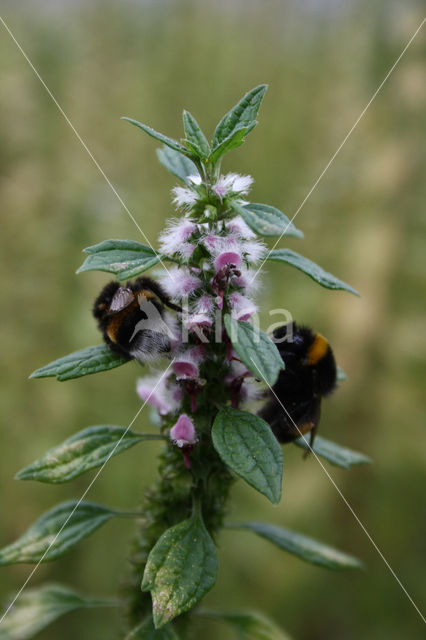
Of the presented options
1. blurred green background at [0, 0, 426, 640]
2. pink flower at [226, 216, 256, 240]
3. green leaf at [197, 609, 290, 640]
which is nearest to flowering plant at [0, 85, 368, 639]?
pink flower at [226, 216, 256, 240]

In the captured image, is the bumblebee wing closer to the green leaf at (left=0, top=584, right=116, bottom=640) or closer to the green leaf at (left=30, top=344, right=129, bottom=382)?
the green leaf at (left=30, top=344, right=129, bottom=382)

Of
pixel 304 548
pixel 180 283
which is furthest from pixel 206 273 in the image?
pixel 304 548

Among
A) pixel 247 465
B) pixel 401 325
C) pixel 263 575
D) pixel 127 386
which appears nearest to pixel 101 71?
pixel 127 386

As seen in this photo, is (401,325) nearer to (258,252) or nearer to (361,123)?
(361,123)

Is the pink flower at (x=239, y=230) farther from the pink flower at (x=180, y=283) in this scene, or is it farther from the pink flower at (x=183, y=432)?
the pink flower at (x=183, y=432)

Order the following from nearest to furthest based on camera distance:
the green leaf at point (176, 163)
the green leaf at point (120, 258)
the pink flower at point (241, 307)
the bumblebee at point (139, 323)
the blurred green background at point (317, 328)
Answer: the green leaf at point (120, 258)
the pink flower at point (241, 307)
the bumblebee at point (139, 323)
the green leaf at point (176, 163)
the blurred green background at point (317, 328)

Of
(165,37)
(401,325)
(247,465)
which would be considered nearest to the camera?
(247,465)

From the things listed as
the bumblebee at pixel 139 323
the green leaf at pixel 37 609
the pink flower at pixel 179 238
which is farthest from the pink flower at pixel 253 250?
the green leaf at pixel 37 609
